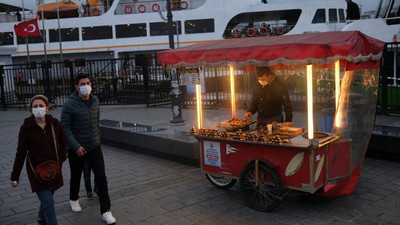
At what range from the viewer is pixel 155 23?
43.3 meters

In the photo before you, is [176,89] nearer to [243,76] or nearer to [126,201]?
[243,76]

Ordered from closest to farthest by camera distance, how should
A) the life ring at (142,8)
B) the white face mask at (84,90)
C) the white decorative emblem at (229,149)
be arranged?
the white face mask at (84,90) < the white decorative emblem at (229,149) < the life ring at (142,8)

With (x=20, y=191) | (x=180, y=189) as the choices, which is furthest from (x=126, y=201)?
(x=20, y=191)

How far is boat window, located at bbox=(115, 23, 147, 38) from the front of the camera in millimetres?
43844

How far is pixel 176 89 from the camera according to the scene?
1196cm

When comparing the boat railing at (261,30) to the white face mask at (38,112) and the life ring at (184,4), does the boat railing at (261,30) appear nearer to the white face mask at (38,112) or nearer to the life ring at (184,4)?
the life ring at (184,4)

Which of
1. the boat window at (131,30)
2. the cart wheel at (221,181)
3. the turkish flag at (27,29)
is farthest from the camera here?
the boat window at (131,30)

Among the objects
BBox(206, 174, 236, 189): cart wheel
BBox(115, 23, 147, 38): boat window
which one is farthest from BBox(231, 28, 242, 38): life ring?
BBox(206, 174, 236, 189): cart wheel

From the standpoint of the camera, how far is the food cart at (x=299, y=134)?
5023mm

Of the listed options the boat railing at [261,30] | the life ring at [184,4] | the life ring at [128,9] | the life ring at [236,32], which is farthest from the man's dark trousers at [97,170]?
the life ring at [128,9]

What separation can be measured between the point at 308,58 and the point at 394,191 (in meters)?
2.85

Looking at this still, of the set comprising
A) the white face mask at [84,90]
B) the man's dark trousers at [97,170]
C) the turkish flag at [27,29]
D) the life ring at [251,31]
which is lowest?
the man's dark trousers at [97,170]

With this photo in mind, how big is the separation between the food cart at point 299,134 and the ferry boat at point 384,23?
8.36 meters

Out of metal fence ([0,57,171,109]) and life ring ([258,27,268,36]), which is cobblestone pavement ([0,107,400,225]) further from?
life ring ([258,27,268,36])
